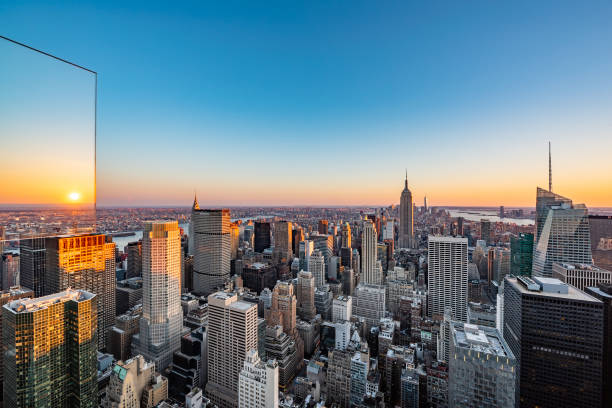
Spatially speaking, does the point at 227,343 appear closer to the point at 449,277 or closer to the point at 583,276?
the point at 449,277

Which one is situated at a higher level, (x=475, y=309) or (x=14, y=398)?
(x=14, y=398)

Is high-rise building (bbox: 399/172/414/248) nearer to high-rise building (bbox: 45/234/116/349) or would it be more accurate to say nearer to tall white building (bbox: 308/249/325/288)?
tall white building (bbox: 308/249/325/288)

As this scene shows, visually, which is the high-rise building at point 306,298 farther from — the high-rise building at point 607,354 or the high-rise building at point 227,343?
A: the high-rise building at point 607,354

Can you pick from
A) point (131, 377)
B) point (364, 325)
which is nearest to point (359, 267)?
point (364, 325)

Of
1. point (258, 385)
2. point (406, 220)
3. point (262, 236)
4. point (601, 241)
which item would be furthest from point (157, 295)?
point (406, 220)

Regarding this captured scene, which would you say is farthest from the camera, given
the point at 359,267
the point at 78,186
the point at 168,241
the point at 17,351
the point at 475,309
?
the point at 359,267

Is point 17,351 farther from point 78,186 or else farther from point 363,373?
point 363,373
